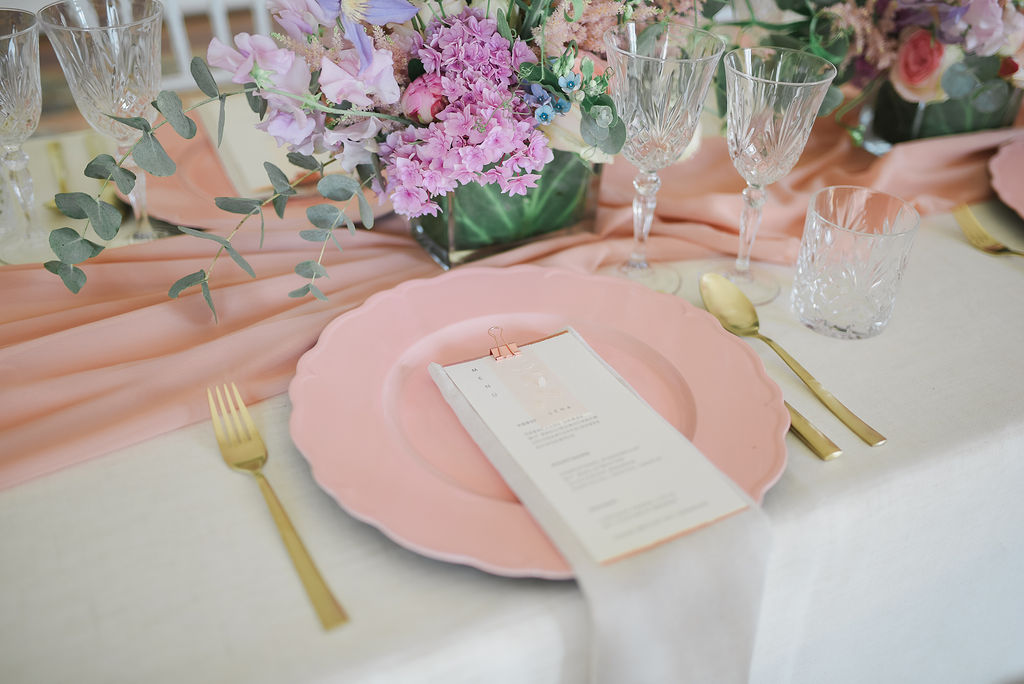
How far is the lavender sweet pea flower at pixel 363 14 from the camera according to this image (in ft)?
2.20

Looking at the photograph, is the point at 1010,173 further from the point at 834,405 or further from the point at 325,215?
the point at 325,215

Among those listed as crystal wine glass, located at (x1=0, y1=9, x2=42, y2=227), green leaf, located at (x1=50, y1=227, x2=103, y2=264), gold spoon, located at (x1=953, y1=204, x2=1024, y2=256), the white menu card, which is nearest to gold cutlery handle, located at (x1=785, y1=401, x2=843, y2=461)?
the white menu card

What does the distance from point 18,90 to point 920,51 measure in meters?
1.09

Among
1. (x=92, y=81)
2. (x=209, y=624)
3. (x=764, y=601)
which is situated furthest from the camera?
(x=92, y=81)

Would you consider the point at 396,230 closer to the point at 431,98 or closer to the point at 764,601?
the point at 431,98

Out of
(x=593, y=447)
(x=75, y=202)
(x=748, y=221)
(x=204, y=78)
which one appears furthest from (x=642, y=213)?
(x=75, y=202)

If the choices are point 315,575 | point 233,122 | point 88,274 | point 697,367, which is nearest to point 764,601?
point 697,367

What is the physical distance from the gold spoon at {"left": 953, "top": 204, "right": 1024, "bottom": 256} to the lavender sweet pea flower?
722 mm

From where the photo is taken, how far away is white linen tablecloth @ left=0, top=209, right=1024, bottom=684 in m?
0.52

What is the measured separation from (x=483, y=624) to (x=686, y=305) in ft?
1.32

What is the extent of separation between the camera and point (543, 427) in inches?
26.1

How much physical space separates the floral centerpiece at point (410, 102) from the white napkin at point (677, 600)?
1.10ft

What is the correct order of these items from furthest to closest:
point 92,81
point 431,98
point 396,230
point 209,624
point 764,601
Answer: point 396,230 < point 92,81 < point 431,98 < point 764,601 < point 209,624

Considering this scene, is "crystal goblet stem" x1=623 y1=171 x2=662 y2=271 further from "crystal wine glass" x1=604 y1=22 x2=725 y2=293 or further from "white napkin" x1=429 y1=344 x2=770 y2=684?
"white napkin" x1=429 y1=344 x2=770 y2=684
